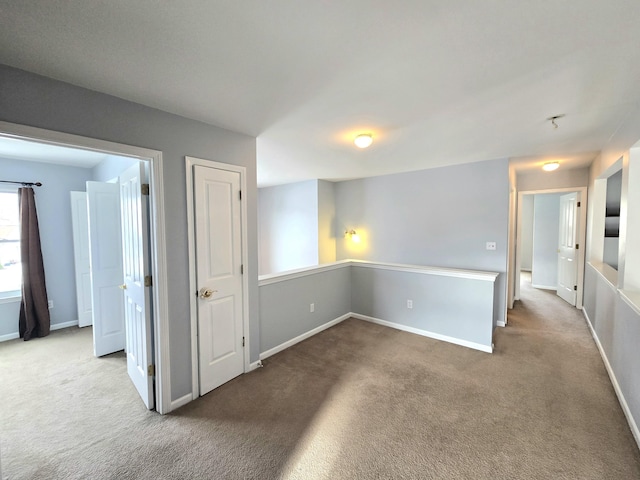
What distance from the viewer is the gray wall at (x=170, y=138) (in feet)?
4.99

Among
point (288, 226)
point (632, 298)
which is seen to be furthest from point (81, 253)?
point (632, 298)

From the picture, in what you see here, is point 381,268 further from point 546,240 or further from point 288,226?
point 546,240

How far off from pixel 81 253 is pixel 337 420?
172 inches

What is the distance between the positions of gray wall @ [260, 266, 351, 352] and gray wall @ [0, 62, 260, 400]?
22 cm

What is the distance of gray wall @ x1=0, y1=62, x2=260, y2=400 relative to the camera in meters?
1.52

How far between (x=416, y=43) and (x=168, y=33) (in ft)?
3.98

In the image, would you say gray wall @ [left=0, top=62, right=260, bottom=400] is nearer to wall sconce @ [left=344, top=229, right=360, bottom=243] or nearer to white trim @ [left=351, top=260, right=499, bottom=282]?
white trim @ [left=351, top=260, right=499, bottom=282]

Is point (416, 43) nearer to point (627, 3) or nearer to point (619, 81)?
point (627, 3)

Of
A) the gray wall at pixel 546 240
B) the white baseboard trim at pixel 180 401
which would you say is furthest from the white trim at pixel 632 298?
the gray wall at pixel 546 240

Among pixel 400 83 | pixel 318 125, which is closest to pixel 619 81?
pixel 400 83

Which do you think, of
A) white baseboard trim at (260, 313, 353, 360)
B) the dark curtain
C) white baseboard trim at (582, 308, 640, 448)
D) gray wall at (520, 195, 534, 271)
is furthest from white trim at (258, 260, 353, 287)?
gray wall at (520, 195, 534, 271)

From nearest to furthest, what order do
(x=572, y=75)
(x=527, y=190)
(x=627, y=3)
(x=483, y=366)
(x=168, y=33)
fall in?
(x=627, y=3)
(x=168, y=33)
(x=572, y=75)
(x=483, y=366)
(x=527, y=190)

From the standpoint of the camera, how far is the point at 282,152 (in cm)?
335

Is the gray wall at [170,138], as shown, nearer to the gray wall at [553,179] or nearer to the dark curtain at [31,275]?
the dark curtain at [31,275]
